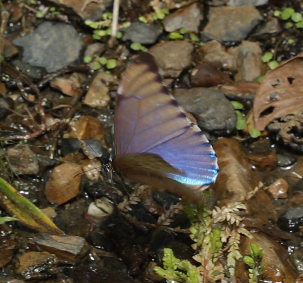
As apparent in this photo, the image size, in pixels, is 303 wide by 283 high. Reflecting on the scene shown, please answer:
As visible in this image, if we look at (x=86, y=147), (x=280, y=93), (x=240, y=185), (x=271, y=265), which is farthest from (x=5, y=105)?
(x=271, y=265)

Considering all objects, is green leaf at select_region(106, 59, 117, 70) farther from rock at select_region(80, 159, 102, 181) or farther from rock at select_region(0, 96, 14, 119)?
rock at select_region(80, 159, 102, 181)

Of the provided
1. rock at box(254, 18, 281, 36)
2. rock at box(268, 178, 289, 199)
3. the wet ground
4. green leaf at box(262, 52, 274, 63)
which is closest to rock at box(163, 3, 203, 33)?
the wet ground

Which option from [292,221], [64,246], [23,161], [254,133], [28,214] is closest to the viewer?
[64,246]

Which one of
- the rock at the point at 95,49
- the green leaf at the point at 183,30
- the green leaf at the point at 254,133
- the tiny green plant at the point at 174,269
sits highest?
the green leaf at the point at 183,30

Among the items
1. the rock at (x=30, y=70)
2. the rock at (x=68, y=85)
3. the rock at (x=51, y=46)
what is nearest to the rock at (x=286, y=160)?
the rock at (x=68, y=85)

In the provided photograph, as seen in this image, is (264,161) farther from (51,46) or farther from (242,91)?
(51,46)

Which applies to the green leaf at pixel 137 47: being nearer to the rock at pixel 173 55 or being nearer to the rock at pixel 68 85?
the rock at pixel 173 55
